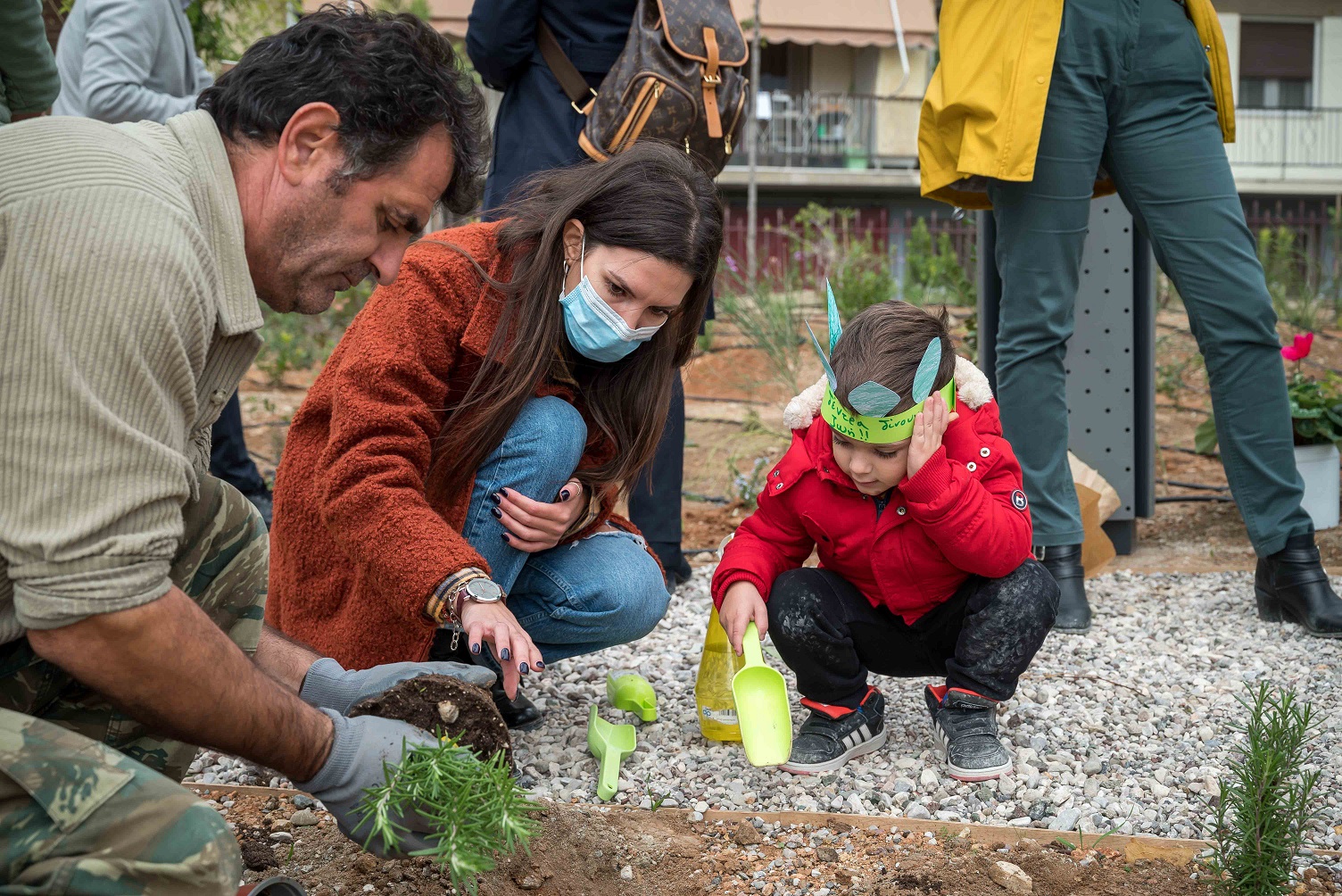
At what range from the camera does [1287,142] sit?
61.5 ft

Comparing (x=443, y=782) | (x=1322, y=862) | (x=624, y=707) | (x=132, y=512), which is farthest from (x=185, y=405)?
(x=1322, y=862)

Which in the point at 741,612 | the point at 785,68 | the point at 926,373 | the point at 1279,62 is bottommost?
the point at 741,612

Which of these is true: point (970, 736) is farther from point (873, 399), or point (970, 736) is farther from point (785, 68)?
point (785, 68)

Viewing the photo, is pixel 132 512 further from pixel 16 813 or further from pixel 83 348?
pixel 16 813

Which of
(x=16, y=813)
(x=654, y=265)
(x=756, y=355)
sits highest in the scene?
(x=654, y=265)

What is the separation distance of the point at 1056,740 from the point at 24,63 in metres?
2.55

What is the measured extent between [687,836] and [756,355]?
6.33m

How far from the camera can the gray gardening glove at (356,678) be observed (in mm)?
1975

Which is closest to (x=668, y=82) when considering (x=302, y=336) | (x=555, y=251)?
(x=555, y=251)

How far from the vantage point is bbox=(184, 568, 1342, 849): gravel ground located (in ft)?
7.32

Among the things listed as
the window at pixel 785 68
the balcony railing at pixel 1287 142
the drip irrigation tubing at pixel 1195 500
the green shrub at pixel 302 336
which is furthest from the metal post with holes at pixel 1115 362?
the balcony railing at pixel 1287 142

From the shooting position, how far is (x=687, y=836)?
2.11 meters

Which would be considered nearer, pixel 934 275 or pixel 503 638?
pixel 503 638

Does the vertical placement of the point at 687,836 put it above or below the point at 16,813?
below
